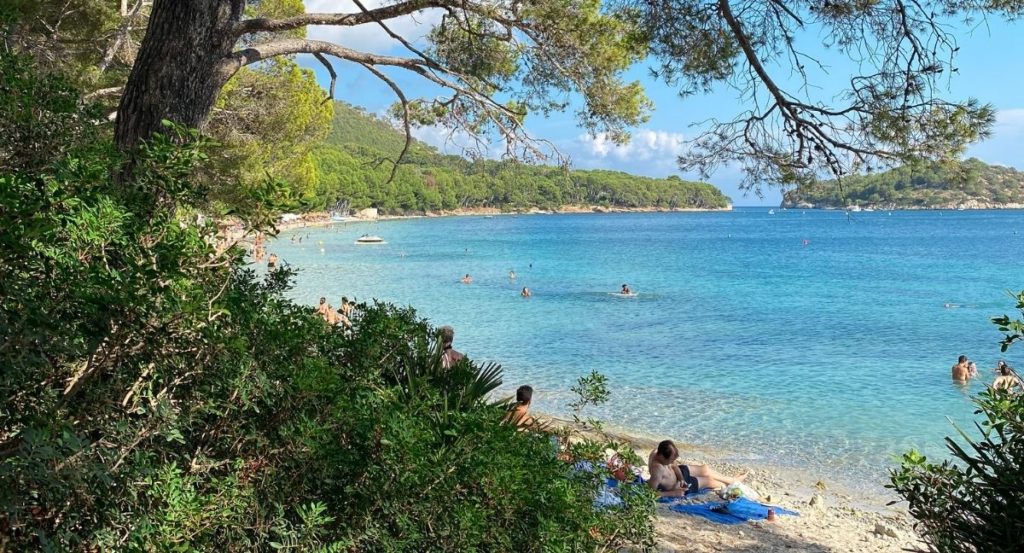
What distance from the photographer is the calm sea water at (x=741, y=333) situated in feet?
38.9

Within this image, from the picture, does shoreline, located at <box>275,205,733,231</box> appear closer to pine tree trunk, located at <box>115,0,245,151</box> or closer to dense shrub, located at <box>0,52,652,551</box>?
pine tree trunk, located at <box>115,0,245,151</box>

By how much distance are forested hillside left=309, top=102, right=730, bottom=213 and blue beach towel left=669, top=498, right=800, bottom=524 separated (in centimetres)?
7639

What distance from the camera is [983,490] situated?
2.94m

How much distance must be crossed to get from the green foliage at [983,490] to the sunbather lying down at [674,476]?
474cm

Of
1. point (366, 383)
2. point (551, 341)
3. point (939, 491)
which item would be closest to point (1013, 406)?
point (939, 491)

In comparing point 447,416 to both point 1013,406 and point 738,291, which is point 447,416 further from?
point 738,291

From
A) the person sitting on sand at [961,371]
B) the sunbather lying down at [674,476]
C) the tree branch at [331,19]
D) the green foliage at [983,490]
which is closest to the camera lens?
the green foliage at [983,490]

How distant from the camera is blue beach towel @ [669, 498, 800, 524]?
7259 millimetres

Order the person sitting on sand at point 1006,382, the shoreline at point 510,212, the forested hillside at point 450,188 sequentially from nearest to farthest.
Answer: the person sitting on sand at point 1006,382
the forested hillside at point 450,188
the shoreline at point 510,212

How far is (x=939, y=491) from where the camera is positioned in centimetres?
305

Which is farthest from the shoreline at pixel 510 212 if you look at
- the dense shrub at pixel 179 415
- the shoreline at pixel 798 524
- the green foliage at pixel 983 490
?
the dense shrub at pixel 179 415

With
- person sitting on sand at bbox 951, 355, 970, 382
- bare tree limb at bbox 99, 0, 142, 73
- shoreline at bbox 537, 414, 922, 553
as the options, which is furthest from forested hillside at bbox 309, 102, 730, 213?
shoreline at bbox 537, 414, 922, 553

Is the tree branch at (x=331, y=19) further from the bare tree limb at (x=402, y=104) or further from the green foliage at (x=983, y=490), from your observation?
the green foliage at (x=983, y=490)

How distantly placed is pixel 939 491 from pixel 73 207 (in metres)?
3.22
